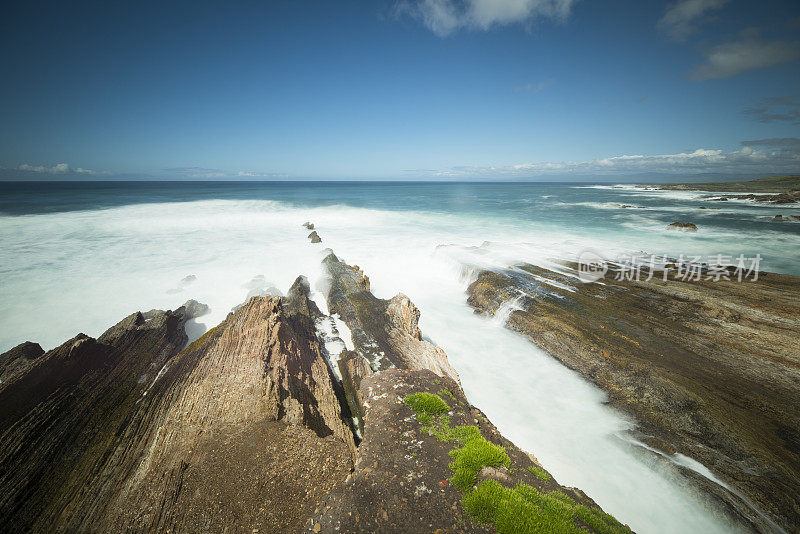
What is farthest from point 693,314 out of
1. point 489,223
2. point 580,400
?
point 489,223

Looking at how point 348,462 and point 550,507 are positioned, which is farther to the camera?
point 348,462

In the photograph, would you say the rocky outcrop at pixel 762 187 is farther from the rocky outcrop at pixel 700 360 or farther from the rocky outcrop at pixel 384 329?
the rocky outcrop at pixel 384 329

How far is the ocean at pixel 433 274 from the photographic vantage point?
7164mm

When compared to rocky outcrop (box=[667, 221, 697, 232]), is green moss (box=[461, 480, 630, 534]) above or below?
above

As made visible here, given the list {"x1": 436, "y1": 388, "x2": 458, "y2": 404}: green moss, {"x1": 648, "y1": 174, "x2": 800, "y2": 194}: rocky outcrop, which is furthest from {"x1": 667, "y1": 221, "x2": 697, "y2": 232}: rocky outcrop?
{"x1": 648, "y1": 174, "x2": 800, "y2": 194}: rocky outcrop

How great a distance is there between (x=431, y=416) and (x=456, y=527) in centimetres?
185

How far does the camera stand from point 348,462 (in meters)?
4.91

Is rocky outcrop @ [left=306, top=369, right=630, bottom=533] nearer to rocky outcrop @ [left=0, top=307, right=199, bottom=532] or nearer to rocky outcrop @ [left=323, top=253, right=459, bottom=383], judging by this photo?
rocky outcrop @ [left=323, top=253, right=459, bottom=383]

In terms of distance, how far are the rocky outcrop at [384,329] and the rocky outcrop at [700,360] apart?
14.9 ft

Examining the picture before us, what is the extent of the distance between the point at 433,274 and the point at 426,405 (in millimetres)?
14532

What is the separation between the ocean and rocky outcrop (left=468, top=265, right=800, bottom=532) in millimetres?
777

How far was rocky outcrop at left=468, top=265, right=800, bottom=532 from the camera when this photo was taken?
6.26 metres

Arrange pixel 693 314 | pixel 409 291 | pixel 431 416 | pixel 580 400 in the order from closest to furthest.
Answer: pixel 431 416
pixel 580 400
pixel 693 314
pixel 409 291

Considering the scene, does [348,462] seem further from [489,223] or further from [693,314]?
[489,223]
